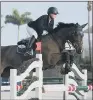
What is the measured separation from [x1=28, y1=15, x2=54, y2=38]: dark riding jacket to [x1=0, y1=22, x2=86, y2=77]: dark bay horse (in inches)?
11.3

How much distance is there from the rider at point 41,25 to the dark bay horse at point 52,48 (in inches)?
7.7

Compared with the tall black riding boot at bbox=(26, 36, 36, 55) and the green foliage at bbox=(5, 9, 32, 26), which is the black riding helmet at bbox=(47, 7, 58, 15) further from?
the green foliage at bbox=(5, 9, 32, 26)

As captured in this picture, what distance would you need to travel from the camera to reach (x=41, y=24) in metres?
6.52

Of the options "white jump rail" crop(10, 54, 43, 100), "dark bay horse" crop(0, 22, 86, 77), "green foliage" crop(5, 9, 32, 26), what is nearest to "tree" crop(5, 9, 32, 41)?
"green foliage" crop(5, 9, 32, 26)

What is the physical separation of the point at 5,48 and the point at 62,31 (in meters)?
1.16

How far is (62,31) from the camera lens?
23.3 ft

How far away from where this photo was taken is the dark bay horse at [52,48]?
21.7ft

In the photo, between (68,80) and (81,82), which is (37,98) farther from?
(81,82)

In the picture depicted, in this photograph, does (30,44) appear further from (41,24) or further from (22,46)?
(41,24)

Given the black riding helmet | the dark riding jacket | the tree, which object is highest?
the tree

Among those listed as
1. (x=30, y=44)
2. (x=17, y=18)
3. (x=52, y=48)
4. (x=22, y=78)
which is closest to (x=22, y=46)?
(x=30, y=44)

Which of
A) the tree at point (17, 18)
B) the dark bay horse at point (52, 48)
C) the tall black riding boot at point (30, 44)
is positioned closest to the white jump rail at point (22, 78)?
the dark bay horse at point (52, 48)

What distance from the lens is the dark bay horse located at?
660 cm

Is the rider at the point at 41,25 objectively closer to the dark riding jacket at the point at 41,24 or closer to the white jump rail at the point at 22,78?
the dark riding jacket at the point at 41,24
